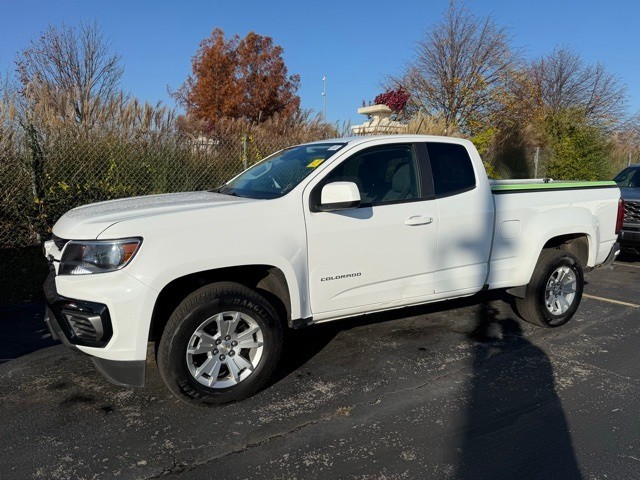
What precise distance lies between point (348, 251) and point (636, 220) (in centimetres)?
667

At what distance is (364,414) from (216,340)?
1.12 metres

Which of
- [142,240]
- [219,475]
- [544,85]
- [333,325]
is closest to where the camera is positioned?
[219,475]

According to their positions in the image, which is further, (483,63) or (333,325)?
(483,63)

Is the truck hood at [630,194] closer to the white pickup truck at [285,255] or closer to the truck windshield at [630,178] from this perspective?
the truck windshield at [630,178]

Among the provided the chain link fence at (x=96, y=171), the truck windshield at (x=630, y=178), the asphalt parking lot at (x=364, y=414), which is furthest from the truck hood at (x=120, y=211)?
the truck windshield at (x=630, y=178)

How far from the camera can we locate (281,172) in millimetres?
4344

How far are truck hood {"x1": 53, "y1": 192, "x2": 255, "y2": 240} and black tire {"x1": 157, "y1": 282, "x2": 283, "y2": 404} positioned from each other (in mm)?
617

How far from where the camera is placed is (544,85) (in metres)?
28.3

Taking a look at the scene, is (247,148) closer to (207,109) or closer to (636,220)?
(636,220)

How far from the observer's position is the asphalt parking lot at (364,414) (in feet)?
9.47

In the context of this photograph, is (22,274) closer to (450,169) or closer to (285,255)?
(285,255)

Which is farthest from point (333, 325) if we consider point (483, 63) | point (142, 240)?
point (483, 63)

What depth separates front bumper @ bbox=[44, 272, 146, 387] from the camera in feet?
10.3

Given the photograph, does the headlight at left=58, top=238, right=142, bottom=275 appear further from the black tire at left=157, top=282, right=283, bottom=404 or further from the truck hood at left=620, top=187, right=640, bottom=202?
the truck hood at left=620, top=187, right=640, bottom=202
